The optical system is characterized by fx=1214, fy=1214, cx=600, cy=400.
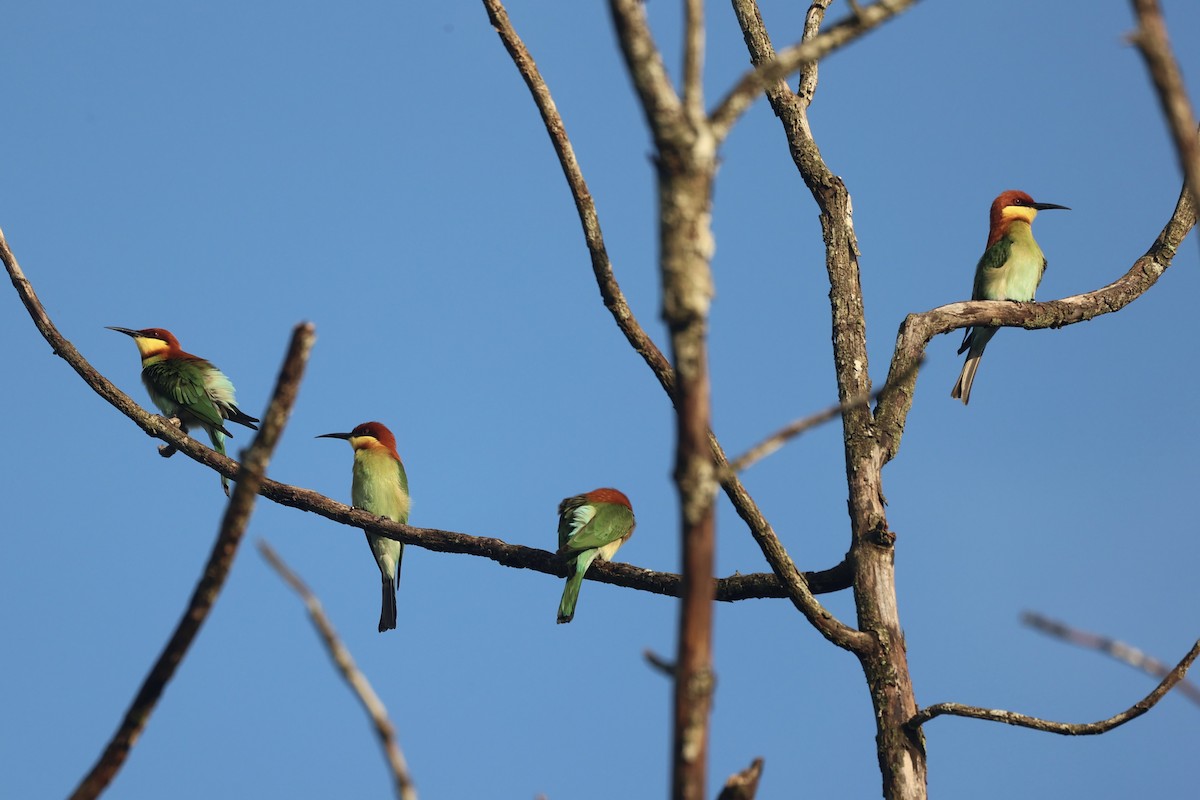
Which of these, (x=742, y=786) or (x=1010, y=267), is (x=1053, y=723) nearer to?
(x=742, y=786)

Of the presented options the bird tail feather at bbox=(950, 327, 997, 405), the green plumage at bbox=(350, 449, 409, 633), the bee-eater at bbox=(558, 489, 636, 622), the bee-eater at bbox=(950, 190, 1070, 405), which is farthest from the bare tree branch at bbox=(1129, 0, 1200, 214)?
the green plumage at bbox=(350, 449, 409, 633)

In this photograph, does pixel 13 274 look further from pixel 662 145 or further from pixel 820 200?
pixel 662 145

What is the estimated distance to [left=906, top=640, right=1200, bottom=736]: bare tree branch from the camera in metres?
2.93

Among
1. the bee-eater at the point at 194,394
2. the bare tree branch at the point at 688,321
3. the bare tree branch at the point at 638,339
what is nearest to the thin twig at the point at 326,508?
the bare tree branch at the point at 638,339

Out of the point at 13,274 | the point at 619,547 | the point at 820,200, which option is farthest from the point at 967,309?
the point at 13,274

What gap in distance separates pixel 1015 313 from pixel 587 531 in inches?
90.3

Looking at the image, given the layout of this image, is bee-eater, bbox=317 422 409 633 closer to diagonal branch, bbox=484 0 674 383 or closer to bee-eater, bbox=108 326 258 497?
bee-eater, bbox=108 326 258 497

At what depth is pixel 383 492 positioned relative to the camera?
832 cm

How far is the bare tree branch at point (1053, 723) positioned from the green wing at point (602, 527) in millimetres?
2459

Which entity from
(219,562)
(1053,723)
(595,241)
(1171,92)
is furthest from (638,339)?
(1171,92)

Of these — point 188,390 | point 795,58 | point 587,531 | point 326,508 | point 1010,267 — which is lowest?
point 795,58

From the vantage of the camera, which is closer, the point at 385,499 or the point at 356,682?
the point at 356,682

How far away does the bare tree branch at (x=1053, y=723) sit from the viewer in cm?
293

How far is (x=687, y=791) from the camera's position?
110 cm
